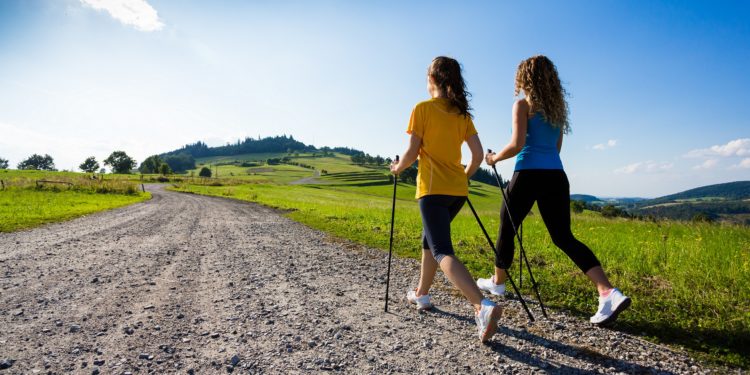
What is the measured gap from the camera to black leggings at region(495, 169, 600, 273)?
4.35 m

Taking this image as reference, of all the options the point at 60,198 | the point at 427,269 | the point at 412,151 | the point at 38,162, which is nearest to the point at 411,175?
the point at 427,269

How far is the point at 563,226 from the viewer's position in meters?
4.47

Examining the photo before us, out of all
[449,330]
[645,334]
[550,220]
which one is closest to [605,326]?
[645,334]

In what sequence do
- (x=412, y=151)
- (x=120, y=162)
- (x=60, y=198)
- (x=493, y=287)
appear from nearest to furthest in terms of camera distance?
1. (x=412, y=151)
2. (x=493, y=287)
3. (x=60, y=198)
4. (x=120, y=162)

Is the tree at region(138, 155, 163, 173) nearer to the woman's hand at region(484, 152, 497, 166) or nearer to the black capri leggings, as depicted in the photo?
the woman's hand at region(484, 152, 497, 166)

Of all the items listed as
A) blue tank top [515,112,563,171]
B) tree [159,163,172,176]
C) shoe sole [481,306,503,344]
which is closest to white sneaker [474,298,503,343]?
shoe sole [481,306,503,344]

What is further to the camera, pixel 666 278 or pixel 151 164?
pixel 151 164

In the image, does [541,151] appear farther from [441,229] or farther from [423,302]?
[423,302]

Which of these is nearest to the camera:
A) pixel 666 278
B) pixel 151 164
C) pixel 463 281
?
pixel 463 281

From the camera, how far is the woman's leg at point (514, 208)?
15.6 ft

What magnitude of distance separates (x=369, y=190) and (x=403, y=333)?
89.7 m

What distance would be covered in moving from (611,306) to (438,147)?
8.76 feet

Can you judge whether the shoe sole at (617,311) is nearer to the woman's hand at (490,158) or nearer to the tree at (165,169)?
the woman's hand at (490,158)

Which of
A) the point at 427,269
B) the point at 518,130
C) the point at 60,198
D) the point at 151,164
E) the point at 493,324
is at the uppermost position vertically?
the point at 151,164
